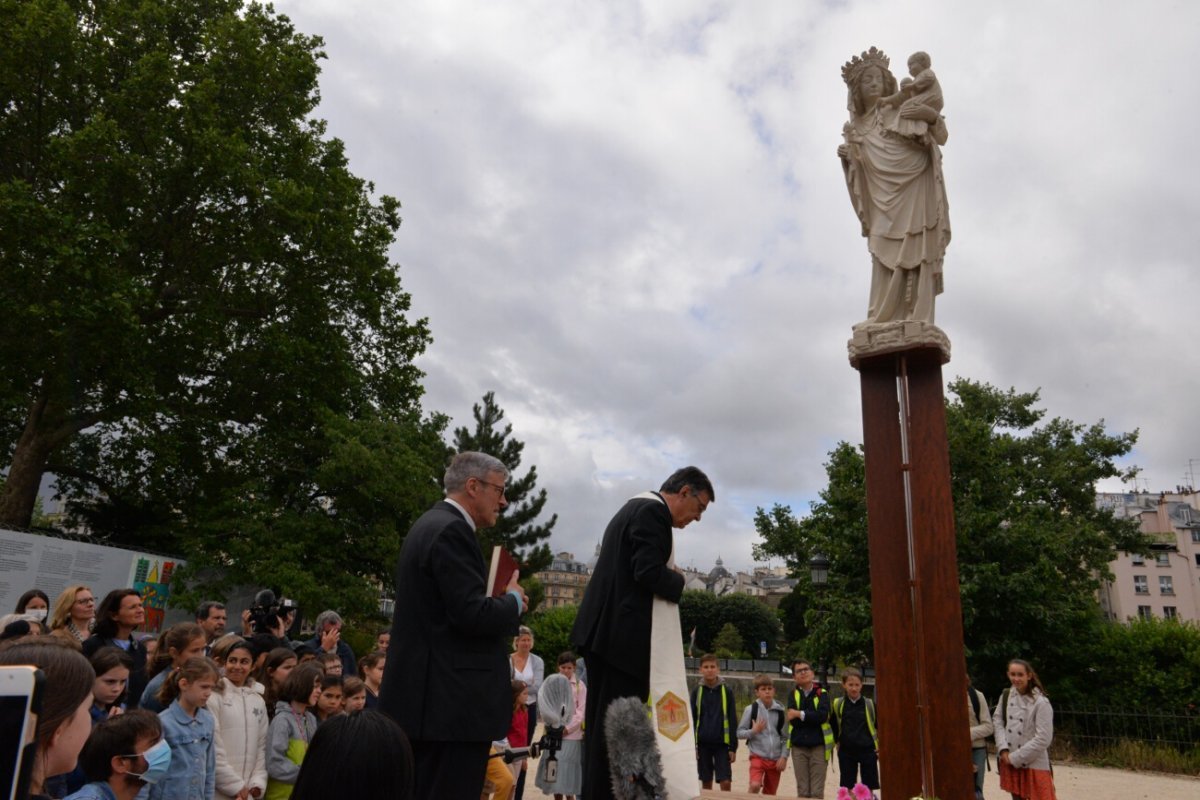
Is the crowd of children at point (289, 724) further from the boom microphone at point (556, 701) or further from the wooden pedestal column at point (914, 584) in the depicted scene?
the wooden pedestal column at point (914, 584)

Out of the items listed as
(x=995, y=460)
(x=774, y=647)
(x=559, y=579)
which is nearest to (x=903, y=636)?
(x=995, y=460)

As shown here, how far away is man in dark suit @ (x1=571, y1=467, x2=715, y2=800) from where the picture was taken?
13.3 ft

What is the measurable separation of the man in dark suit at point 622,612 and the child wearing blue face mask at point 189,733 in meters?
2.25

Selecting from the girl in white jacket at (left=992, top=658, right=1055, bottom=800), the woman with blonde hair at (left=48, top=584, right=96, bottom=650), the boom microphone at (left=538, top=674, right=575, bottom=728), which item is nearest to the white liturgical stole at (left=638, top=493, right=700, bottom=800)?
the woman with blonde hair at (left=48, top=584, right=96, bottom=650)

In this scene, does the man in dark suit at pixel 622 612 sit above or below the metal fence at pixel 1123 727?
above

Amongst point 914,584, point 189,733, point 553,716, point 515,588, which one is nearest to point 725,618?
point 553,716

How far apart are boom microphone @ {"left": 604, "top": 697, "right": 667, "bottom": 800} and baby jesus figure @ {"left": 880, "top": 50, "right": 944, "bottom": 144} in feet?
20.4

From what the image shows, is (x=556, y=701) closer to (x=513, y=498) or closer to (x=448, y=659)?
(x=448, y=659)

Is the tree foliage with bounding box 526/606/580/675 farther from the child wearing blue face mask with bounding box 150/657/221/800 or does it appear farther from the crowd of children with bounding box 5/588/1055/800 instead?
the child wearing blue face mask with bounding box 150/657/221/800

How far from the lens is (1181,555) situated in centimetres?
6206

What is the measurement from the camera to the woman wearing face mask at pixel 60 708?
1.86 metres

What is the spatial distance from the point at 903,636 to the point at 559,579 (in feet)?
437

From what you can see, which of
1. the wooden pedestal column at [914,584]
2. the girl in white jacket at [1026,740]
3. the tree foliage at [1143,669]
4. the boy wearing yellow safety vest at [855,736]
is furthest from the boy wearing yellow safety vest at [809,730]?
the tree foliage at [1143,669]

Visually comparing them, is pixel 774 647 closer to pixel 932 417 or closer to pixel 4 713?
pixel 932 417
